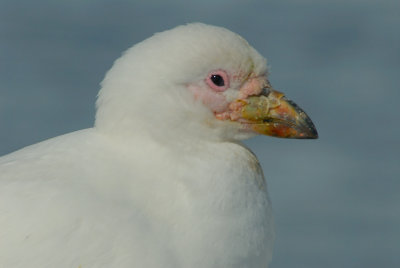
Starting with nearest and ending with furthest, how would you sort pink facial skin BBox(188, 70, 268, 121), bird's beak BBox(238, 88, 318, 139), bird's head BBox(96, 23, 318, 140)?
1. bird's head BBox(96, 23, 318, 140)
2. pink facial skin BBox(188, 70, 268, 121)
3. bird's beak BBox(238, 88, 318, 139)

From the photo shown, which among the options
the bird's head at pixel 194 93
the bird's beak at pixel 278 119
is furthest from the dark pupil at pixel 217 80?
the bird's beak at pixel 278 119

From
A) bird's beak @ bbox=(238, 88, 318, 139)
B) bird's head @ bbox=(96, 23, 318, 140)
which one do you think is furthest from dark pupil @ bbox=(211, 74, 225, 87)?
bird's beak @ bbox=(238, 88, 318, 139)

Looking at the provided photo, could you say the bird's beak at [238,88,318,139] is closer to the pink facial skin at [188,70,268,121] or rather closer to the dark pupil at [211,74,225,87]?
the pink facial skin at [188,70,268,121]

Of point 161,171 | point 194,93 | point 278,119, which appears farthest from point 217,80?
point 161,171

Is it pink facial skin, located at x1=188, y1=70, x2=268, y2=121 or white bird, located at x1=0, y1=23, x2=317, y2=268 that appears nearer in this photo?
white bird, located at x1=0, y1=23, x2=317, y2=268

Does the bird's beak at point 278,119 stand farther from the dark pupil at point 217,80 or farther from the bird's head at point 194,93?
the dark pupil at point 217,80

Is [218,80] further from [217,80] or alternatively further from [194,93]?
Result: [194,93]
